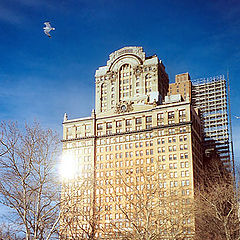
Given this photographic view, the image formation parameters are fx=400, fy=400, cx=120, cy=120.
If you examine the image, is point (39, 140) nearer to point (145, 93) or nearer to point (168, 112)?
point (168, 112)

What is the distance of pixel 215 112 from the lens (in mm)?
186125

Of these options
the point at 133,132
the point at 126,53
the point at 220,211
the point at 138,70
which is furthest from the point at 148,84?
the point at 220,211

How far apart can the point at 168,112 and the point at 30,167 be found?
112 metres

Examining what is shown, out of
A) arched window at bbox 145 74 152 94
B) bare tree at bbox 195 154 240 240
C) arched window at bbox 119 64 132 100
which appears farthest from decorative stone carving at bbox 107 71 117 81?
bare tree at bbox 195 154 240 240

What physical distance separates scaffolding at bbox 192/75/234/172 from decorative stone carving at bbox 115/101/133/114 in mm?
44910

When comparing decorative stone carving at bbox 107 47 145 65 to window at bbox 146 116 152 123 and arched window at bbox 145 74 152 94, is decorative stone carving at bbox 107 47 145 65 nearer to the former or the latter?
arched window at bbox 145 74 152 94

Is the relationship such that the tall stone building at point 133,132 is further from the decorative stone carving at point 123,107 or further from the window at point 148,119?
the window at point 148,119

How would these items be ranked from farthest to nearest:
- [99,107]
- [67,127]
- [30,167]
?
[99,107] → [67,127] → [30,167]

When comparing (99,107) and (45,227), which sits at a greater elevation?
(99,107)

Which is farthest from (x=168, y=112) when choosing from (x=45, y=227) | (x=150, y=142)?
(x=45, y=227)

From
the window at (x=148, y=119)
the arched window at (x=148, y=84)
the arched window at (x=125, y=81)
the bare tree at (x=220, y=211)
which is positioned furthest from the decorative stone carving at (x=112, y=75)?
the bare tree at (x=220, y=211)

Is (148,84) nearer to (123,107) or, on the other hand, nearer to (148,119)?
(123,107)

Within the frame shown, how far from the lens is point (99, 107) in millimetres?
167000

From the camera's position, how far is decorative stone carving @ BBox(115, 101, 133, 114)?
148m
